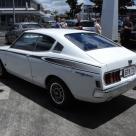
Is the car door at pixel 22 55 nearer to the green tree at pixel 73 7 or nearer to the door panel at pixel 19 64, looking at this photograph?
the door panel at pixel 19 64

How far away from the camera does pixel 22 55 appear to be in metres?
6.70

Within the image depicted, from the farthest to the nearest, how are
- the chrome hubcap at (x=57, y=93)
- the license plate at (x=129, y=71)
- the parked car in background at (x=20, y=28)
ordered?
1. the parked car in background at (x=20, y=28)
2. the chrome hubcap at (x=57, y=93)
3. the license plate at (x=129, y=71)

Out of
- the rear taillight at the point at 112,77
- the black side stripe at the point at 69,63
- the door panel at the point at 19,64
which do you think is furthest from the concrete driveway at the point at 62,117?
the black side stripe at the point at 69,63

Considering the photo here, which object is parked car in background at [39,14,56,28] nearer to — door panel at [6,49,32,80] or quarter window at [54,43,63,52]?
door panel at [6,49,32,80]

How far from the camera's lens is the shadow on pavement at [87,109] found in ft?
17.4

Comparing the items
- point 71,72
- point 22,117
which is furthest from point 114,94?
point 22,117

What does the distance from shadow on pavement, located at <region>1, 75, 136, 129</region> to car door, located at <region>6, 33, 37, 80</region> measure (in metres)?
0.48

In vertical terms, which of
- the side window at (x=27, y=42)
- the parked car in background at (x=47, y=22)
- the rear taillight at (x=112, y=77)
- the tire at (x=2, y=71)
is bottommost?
the parked car in background at (x=47, y=22)

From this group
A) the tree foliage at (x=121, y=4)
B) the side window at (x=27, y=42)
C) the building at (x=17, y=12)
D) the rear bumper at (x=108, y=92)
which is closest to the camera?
the rear bumper at (x=108, y=92)

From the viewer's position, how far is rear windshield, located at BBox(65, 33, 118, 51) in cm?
576

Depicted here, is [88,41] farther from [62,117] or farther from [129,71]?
[62,117]

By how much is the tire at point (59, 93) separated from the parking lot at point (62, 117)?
0.14 meters

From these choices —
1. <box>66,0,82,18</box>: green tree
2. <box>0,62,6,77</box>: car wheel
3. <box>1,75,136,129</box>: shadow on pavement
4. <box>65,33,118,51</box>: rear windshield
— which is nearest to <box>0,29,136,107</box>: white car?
<box>65,33,118,51</box>: rear windshield

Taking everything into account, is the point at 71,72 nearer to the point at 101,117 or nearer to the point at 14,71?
the point at 101,117
